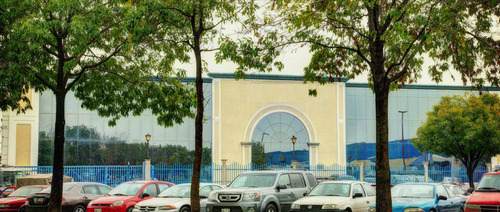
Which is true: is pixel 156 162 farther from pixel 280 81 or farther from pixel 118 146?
pixel 280 81

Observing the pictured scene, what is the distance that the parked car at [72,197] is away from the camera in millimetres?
21281

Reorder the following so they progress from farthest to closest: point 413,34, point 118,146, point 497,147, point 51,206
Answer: point 118,146, point 497,147, point 51,206, point 413,34

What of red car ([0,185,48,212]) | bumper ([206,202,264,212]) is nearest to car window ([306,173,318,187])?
bumper ([206,202,264,212])

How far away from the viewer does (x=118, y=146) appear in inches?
1981

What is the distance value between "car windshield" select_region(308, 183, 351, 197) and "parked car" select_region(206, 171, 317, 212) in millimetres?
933

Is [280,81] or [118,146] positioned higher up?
[280,81]

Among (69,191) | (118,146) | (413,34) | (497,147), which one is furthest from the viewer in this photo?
(118,146)

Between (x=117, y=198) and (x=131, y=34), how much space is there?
20.8ft

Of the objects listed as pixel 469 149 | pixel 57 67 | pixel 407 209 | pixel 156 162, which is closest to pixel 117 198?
pixel 57 67

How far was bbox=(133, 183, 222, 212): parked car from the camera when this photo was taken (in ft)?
62.4

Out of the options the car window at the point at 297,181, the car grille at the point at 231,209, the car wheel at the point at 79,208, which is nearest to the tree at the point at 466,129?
the car window at the point at 297,181

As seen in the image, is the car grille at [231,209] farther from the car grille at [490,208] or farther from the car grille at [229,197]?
the car grille at [490,208]

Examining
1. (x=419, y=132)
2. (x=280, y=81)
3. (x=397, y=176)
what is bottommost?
(x=397, y=176)

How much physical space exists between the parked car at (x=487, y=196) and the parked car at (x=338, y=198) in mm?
3134
